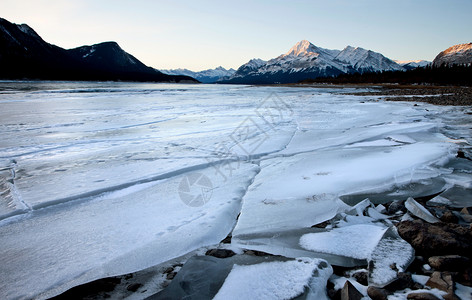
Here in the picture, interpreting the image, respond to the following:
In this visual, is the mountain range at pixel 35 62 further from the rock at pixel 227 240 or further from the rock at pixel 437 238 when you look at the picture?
the rock at pixel 437 238

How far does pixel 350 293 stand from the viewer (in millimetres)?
1600

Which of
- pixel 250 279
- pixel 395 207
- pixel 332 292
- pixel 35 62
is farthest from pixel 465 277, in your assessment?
pixel 35 62

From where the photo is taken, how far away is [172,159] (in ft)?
15.8

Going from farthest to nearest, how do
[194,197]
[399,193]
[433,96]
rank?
1. [433,96]
2. [194,197]
3. [399,193]

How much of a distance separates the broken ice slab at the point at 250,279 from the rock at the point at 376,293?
0.28m

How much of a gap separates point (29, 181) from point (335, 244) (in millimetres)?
4191

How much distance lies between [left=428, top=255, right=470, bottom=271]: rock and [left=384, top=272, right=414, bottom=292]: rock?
0.93 ft

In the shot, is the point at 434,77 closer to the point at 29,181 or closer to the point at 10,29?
the point at 29,181

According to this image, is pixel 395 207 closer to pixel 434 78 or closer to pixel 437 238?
pixel 437 238

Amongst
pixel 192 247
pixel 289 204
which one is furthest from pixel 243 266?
pixel 289 204

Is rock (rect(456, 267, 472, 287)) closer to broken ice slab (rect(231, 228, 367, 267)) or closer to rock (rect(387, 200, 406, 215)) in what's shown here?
broken ice slab (rect(231, 228, 367, 267))

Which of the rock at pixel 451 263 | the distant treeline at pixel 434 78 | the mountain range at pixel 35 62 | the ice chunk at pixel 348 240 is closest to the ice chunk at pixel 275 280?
the ice chunk at pixel 348 240

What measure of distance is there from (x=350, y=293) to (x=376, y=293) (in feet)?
0.54

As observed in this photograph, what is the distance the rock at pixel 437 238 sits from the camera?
1.93m
